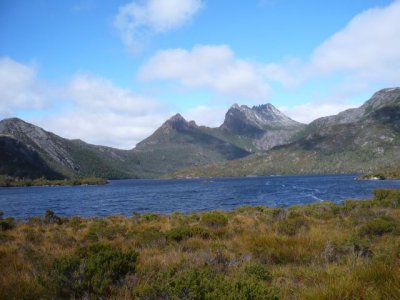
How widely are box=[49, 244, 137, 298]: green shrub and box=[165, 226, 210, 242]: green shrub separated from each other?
637cm

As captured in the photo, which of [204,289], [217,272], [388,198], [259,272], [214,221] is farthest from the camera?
[388,198]

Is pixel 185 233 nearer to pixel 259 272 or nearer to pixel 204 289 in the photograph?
pixel 259 272

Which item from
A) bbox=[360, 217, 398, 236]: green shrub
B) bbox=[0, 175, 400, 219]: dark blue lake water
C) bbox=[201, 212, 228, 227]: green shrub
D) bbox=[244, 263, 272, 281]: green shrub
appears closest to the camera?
bbox=[244, 263, 272, 281]: green shrub

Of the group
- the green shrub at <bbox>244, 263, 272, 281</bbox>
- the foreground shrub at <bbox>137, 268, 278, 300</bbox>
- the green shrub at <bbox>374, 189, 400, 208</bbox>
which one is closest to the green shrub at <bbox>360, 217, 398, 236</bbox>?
the green shrub at <bbox>244, 263, 272, 281</bbox>

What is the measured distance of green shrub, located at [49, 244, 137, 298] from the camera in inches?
260

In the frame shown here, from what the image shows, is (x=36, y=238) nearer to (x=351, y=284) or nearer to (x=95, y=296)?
(x=95, y=296)

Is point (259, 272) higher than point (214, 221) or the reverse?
higher

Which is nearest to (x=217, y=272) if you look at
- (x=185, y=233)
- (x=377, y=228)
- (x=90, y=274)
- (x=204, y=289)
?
(x=204, y=289)

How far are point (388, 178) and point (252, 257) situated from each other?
524 ft

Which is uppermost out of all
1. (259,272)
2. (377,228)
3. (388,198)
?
(259,272)

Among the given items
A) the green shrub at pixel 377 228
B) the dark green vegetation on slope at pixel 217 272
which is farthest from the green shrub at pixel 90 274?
the green shrub at pixel 377 228

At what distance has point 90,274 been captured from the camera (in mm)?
7016

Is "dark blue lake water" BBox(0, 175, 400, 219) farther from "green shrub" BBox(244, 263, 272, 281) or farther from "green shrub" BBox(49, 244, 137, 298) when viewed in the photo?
"green shrub" BBox(244, 263, 272, 281)

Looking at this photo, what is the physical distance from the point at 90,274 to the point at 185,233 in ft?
25.3
